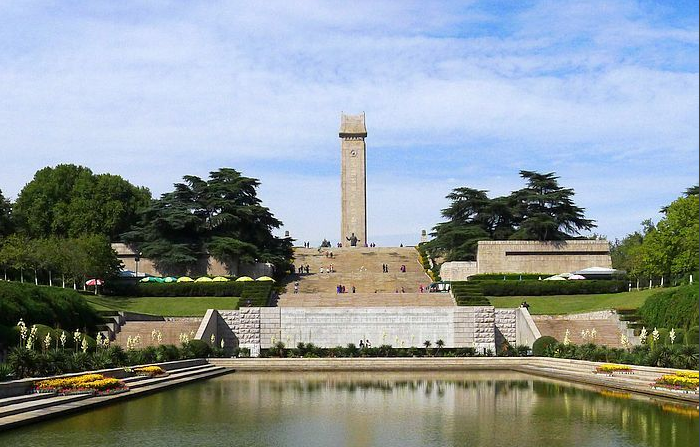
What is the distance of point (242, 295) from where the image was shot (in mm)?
42938

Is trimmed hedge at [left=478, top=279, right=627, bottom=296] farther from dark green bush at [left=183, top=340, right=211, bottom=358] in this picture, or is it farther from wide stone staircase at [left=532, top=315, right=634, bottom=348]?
dark green bush at [left=183, top=340, right=211, bottom=358]

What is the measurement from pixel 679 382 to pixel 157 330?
2374cm

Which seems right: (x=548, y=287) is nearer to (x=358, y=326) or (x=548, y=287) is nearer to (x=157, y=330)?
(x=358, y=326)

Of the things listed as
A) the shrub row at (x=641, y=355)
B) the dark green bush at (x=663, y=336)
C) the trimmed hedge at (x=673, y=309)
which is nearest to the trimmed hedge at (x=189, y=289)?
the shrub row at (x=641, y=355)

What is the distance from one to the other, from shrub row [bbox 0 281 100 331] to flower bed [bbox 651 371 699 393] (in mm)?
21213

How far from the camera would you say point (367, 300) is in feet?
144

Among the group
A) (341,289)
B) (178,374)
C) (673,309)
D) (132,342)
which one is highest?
(341,289)

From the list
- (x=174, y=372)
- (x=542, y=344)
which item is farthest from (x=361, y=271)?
(x=174, y=372)

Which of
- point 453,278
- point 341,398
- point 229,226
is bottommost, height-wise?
point 341,398

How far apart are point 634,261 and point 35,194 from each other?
43.5m

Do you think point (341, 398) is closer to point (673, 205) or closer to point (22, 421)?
point (22, 421)

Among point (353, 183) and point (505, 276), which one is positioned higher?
point (353, 183)

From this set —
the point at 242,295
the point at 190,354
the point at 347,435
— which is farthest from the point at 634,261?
the point at 347,435

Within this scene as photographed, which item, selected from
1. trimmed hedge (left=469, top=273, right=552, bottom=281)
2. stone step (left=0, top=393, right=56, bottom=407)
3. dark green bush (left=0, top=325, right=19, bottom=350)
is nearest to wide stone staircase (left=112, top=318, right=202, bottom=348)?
dark green bush (left=0, top=325, right=19, bottom=350)
